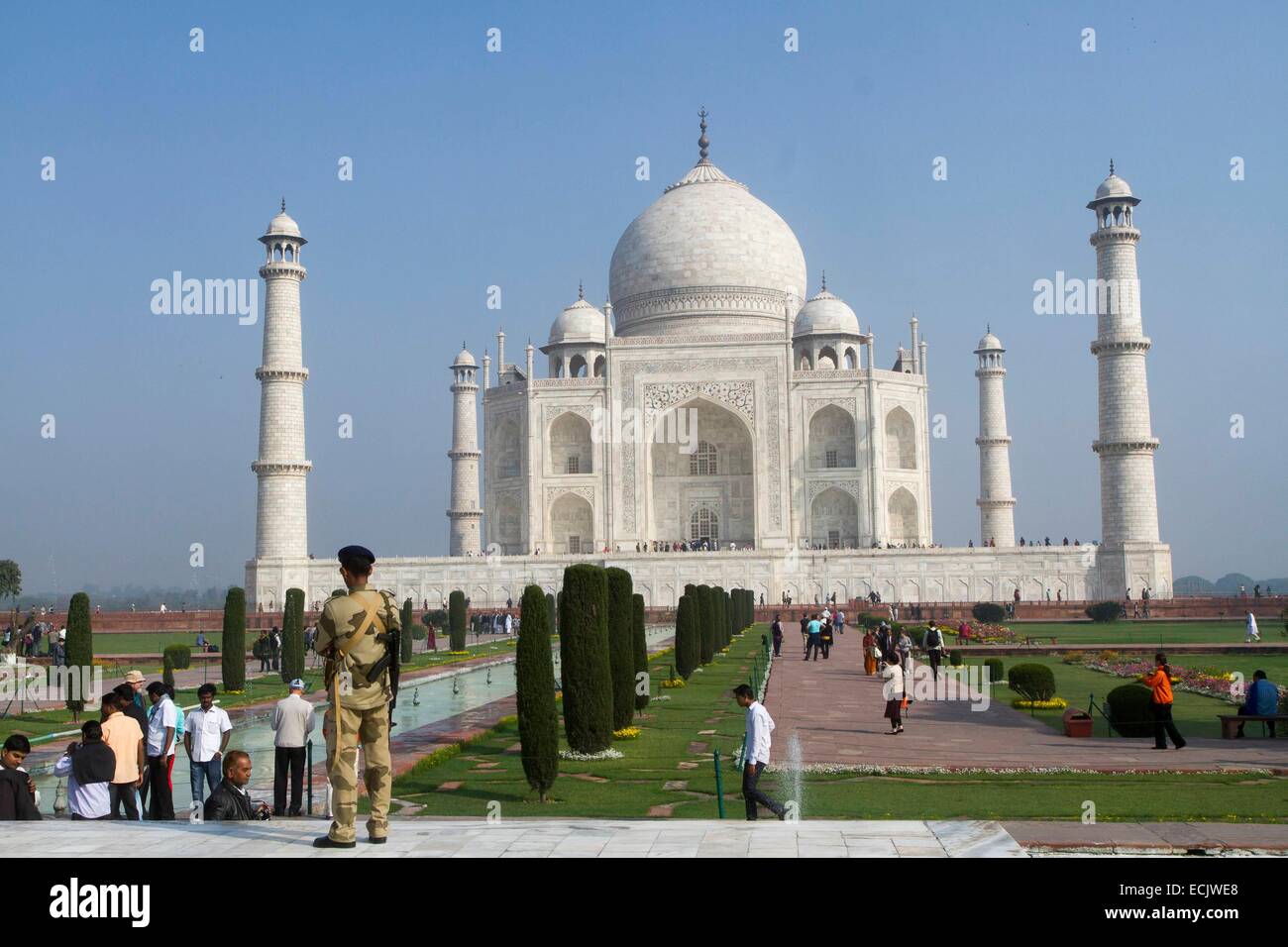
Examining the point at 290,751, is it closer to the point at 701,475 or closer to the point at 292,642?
the point at 292,642

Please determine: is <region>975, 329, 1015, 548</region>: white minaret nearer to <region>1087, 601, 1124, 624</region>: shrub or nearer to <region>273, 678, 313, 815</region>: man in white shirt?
<region>1087, 601, 1124, 624</region>: shrub

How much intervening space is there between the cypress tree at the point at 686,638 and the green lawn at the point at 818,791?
5.29m

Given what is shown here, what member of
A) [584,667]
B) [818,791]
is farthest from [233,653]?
[818,791]

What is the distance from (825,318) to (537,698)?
31465mm

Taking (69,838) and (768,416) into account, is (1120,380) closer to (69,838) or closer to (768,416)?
(768,416)

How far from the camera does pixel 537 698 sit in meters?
7.88

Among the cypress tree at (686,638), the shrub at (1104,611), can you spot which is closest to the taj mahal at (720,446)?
the shrub at (1104,611)

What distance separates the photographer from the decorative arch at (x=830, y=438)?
35.6 metres

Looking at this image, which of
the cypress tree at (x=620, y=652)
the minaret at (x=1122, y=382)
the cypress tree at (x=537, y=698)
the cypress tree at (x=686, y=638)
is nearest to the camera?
the cypress tree at (x=537, y=698)

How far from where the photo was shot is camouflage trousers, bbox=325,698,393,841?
4.83 metres

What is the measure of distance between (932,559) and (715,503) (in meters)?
7.44

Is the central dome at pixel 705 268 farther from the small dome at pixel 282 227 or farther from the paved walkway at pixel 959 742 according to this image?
the paved walkway at pixel 959 742

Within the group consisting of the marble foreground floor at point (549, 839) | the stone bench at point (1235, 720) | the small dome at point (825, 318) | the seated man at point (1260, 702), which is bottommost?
the stone bench at point (1235, 720)

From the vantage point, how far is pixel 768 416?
1383 inches
